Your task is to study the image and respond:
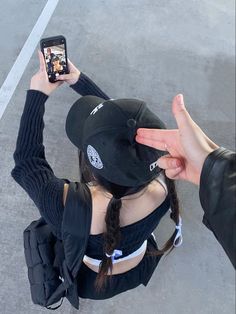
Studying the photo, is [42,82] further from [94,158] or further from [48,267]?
[48,267]

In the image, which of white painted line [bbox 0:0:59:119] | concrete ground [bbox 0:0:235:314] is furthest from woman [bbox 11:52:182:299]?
white painted line [bbox 0:0:59:119]

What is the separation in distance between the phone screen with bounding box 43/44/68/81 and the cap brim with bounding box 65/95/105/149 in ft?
0.61

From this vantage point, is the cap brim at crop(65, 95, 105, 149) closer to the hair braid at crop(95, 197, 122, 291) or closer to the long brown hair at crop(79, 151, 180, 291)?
the long brown hair at crop(79, 151, 180, 291)

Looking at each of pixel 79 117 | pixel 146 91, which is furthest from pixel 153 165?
pixel 146 91

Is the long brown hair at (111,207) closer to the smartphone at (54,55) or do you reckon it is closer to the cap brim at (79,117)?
the cap brim at (79,117)

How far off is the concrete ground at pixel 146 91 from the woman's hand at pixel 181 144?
1042 millimetres

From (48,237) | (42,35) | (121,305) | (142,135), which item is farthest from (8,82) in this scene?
(142,135)

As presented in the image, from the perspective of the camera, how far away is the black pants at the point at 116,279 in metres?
1.42

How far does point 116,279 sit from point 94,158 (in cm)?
55

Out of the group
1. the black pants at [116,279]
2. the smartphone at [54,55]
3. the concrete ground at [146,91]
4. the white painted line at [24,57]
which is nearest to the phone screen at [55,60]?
the smartphone at [54,55]

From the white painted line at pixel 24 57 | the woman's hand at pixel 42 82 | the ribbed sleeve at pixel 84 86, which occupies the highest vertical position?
the woman's hand at pixel 42 82

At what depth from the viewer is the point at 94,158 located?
109 centimetres

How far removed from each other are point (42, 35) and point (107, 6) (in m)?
0.59

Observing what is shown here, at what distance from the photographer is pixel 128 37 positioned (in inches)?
110
